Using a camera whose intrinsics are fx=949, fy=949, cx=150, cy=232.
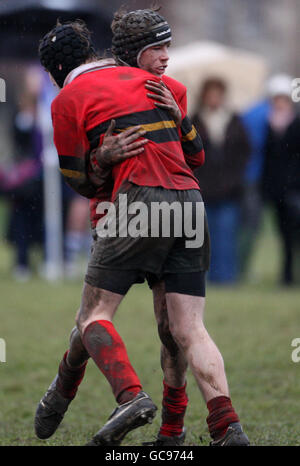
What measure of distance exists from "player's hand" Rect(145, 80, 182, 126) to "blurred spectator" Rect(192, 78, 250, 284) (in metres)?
6.53

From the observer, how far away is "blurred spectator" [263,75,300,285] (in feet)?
38.3

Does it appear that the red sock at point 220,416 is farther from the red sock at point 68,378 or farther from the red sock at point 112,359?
the red sock at point 68,378

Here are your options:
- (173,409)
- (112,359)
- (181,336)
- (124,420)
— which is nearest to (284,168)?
(173,409)

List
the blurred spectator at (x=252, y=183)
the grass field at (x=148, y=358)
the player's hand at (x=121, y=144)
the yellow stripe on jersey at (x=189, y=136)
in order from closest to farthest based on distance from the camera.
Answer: the player's hand at (x=121, y=144), the yellow stripe on jersey at (x=189, y=136), the grass field at (x=148, y=358), the blurred spectator at (x=252, y=183)

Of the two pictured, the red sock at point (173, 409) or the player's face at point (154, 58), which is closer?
the player's face at point (154, 58)

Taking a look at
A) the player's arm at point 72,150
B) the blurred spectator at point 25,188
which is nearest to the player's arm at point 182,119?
the player's arm at point 72,150

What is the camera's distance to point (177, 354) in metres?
4.67

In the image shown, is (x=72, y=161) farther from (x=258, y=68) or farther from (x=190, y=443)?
(x=258, y=68)

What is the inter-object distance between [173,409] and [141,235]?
3.57 ft

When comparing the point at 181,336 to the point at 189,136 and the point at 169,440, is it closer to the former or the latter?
the point at 169,440

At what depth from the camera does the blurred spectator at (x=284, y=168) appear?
11.7m

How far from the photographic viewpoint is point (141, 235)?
4.18m

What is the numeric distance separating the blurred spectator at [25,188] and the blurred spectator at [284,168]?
3.07 metres
